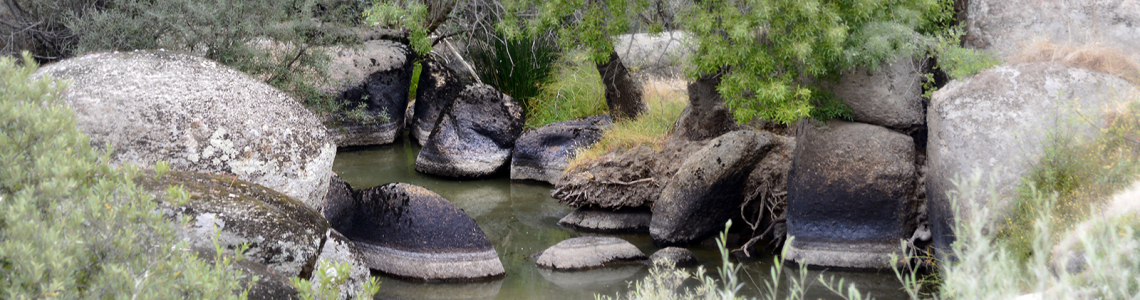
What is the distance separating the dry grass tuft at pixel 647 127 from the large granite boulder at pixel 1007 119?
3200 millimetres

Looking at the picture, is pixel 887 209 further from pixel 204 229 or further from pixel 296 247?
pixel 204 229

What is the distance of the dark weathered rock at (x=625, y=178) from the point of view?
24.6 ft

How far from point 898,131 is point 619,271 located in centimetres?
275

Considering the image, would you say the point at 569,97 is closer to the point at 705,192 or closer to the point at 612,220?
the point at 612,220

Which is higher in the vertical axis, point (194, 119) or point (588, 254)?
point (194, 119)

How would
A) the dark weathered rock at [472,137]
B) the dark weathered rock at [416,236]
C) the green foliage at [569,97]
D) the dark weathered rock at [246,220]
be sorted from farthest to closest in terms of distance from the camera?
1. the green foliage at [569,97]
2. the dark weathered rock at [472,137]
3. the dark weathered rock at [416,236]
4. the dark weathered rock at [246,220]

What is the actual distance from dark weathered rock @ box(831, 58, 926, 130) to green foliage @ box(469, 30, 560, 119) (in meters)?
5.94

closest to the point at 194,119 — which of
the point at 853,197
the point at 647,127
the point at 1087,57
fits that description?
the point at 853,197

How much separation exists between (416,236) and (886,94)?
4.16 metres

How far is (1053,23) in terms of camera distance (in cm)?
569

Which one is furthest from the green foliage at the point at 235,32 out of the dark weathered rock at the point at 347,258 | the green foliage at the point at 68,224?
the green foliage at the point at 68,224

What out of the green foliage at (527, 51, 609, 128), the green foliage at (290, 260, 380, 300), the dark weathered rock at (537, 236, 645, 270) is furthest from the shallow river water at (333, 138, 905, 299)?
the green foliage at (290, 260, 380, 300)

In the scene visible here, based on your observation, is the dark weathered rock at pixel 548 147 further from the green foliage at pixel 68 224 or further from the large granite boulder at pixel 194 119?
the green foliage at pixel 68 224

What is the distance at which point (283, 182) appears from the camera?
4324mm
